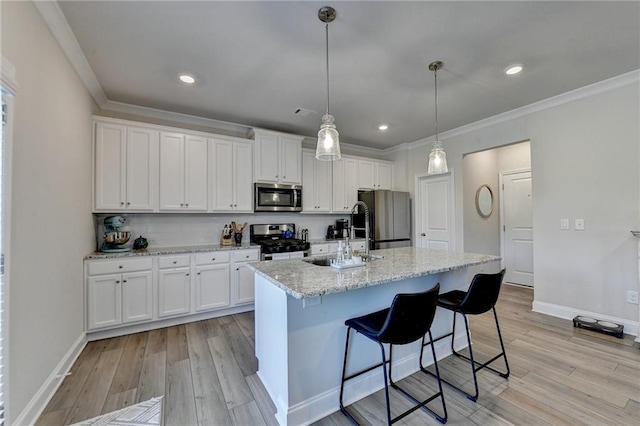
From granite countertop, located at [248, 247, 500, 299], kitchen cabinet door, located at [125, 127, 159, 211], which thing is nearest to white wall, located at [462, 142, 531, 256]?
granite countertop, located at [248, 247, 500, 299]

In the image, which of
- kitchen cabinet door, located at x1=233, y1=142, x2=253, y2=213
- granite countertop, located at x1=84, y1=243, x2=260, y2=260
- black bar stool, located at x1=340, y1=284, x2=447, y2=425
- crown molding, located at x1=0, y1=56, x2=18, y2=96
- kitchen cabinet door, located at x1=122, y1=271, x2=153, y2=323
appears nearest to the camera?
crown molding, located at x1=0, y1=56, x2=18, y2=96

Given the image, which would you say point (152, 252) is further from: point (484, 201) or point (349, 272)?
point (484, 201)

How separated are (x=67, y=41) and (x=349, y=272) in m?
2.83

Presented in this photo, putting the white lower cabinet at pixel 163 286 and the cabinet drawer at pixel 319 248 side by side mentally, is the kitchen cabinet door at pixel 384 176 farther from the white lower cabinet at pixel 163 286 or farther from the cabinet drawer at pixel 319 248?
the white lower cabinet at pixel 163 286

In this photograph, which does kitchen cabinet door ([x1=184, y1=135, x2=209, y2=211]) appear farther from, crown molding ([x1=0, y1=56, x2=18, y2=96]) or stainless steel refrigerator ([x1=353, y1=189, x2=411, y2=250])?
stainless steel refrigerator ([x1=353, y1=189, x2=411, y2=250])

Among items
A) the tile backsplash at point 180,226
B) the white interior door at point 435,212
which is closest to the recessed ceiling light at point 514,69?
the white interior door at point 435,212

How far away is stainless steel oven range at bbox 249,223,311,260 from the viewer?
3676 mm

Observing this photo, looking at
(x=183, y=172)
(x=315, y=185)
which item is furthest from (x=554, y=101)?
(x=183, y=172)

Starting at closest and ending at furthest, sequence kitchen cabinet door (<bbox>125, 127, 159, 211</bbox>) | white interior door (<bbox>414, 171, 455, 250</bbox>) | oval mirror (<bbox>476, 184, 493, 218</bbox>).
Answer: kitchen cabinet door (<bbox>125, 127, 159, 211</bbox>) → white interior door (<bbox>414, 171, 455, 250</bbox>) → oval mirror (<bbox>476, 184, 493, 218</bbox>)

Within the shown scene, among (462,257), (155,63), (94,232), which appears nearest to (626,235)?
(462,257)

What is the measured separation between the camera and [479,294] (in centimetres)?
195

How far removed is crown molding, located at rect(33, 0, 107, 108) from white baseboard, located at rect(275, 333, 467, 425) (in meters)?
3.02

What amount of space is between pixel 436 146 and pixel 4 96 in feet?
10.3

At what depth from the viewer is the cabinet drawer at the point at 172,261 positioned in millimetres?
3074
